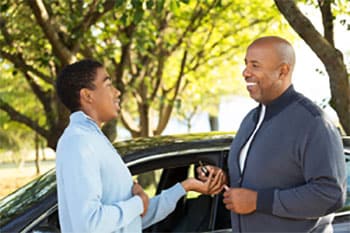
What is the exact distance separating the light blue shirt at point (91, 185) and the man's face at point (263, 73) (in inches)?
27.3

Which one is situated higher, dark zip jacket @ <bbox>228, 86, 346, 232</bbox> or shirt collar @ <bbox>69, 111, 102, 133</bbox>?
shirt collar @ <bbox>69, 111, 102, 133</bbox>

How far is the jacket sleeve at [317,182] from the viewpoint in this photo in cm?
258

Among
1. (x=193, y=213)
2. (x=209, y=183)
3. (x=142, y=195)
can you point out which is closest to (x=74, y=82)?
A: (x=142, y=195)

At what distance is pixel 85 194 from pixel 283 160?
2.80 feet

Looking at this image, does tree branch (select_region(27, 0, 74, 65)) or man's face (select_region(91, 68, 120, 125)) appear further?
tree branch (select_region(27, 0, 74, 65))

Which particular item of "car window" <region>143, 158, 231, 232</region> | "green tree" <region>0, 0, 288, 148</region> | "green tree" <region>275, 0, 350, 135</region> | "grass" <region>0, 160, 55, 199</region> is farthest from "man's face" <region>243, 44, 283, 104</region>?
"grass" <region>0, 160, 55, 199</region>

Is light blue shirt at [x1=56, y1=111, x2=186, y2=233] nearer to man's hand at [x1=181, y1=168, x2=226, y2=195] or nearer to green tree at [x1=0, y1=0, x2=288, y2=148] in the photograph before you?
man's hand at [x1=181, y1=168, x2=226, y2=195]

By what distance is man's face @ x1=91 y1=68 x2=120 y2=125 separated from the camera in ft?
8.67

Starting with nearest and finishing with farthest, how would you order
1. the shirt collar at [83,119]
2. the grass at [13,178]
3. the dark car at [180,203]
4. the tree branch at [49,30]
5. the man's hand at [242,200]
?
the shirt collar at [83,119]
the man's hand at [242,200]
the dark car at [180,203]
the grass at [13,178]
the tree branch at [49,30]

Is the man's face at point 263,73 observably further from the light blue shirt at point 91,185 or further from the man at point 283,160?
the light blue shirt at point 91,185

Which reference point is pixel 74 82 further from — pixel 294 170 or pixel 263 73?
pixel 294 170

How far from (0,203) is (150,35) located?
6560 millimetres

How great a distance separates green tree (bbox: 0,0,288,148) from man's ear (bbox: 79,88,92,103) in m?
2.54

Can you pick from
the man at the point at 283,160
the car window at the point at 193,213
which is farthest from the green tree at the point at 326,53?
the man at the point at 283,160
